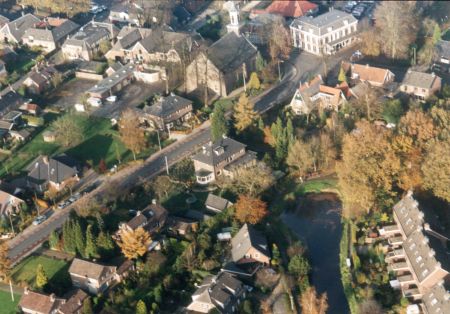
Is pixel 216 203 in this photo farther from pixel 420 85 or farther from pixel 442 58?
pixel 442 58

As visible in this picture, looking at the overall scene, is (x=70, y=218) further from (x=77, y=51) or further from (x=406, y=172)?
(x=77, y=51)

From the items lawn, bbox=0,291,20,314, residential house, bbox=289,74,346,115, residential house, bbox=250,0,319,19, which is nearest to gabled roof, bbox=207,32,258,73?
residential house, bbox=289,74,346,115

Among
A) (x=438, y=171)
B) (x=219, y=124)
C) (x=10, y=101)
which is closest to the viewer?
(x=438, y=171)

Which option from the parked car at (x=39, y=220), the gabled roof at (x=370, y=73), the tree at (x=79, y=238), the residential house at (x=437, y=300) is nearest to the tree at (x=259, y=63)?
the gabled roof at (x=370, y=73)

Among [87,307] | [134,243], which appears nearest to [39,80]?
[134,243]

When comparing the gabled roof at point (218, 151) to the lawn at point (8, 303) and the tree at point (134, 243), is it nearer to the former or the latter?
the tree at point (134, 243)

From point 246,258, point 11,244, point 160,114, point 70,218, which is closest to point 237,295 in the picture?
point 246,258
